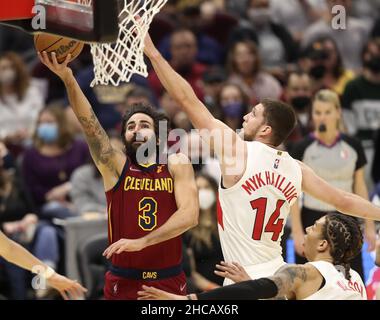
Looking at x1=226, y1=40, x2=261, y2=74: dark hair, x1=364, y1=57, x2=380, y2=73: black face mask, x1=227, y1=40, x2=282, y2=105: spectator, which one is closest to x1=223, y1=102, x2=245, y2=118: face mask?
x1=227, y1=40, x2=282, y2=105: spectator

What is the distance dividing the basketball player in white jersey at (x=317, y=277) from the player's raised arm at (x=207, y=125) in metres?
0.72

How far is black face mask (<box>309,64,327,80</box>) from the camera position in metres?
12.6

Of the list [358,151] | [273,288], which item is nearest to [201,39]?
[358,151]

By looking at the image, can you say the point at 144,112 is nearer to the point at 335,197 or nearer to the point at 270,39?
the point at 335,197

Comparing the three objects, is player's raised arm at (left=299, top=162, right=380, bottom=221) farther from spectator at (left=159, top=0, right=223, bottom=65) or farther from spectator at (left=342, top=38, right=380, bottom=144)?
spectator at (left=159, top=0, right=223, bottom=65)

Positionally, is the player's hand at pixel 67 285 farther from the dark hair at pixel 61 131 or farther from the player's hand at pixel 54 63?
the dark hair at pixel 61 131

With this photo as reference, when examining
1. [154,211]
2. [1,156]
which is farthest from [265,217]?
[1,156]

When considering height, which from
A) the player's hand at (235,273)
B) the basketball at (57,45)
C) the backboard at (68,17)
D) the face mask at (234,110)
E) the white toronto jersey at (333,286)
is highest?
the backboard at (68,17)

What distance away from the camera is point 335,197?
25.5ft

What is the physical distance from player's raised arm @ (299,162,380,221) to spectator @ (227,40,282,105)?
4868 millimetres

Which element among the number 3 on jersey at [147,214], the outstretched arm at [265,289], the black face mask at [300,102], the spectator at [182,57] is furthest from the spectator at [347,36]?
the outstretched arm at [265,289]

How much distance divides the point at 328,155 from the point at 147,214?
2528 mm

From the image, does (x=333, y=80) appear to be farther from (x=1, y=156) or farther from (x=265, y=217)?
(x=265, y=217)

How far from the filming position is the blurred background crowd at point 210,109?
983cm
